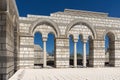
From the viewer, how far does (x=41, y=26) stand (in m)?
16.4

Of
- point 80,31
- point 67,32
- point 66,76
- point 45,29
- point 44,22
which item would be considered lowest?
point 66,76

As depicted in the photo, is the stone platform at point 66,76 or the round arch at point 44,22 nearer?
the stone platform at point 66,76

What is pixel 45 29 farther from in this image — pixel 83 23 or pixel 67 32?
pixel 83 23

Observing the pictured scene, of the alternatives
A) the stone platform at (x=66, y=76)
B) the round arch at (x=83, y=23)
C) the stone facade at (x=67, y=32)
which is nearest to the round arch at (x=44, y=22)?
the stone facade at (x=67, y=32)

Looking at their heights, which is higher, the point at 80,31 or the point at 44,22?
the point at 44,22

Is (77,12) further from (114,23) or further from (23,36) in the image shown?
(23,36)

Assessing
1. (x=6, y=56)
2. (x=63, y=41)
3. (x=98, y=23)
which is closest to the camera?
(x=6, y=56)

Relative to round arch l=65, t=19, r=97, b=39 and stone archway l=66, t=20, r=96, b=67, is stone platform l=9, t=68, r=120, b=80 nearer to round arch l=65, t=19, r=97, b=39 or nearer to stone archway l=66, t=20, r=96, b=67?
stone archway l=66, t=20, r=96, b=67

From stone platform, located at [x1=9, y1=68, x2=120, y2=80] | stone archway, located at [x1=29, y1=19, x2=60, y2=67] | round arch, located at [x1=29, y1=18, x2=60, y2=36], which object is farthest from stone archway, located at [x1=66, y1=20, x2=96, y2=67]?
stone platform, located at [x1=9, y1=68, x2=120, y2=80]

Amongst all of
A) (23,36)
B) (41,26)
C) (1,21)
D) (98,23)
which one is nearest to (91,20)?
(98,23)

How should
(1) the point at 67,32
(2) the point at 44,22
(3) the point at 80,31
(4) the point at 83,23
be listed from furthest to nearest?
(4) the point at 83,23
(3) the point at 80,31
(1) the point at 67,32
(2) the point at 44,22

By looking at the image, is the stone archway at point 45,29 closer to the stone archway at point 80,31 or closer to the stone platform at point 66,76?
the stone archway at point 80,31

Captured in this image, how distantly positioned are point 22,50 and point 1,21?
24.6ft

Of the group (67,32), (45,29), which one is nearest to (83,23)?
(67,32)
